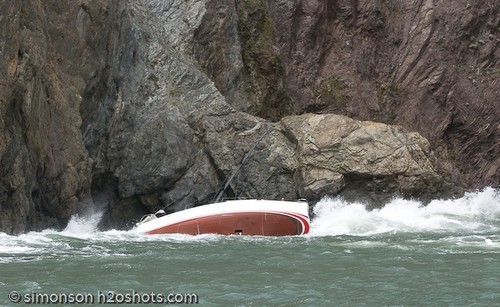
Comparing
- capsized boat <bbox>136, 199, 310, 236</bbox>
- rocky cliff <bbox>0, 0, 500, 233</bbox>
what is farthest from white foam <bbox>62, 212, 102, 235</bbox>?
capsized boat <bbox>136, 199, 310, 236</bbox>

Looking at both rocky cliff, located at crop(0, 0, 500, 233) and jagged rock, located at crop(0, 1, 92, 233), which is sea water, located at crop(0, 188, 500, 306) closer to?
jagged rock, located at crop(0, 1, 92, 233)

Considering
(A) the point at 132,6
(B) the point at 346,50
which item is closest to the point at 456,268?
(A) the point at 132,6

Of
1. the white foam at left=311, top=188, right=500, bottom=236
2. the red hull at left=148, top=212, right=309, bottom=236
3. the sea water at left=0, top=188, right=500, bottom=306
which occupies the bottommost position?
the sea water at left=0, top=188, right=500, bottom=306

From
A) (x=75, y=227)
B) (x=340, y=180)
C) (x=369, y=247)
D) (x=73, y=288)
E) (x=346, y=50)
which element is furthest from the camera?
(x=346, y=50)

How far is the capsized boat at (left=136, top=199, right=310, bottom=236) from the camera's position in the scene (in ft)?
86.1

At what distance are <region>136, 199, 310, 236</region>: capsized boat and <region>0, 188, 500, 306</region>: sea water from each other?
26.9 inches

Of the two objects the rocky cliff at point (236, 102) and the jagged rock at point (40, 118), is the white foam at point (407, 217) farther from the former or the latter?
the jagged rock at point (40, 118)

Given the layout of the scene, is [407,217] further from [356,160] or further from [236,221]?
[236,221]

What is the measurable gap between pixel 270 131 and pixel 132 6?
7354mm

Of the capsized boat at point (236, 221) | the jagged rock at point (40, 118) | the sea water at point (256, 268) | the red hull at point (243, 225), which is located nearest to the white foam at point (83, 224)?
the sea water at point (256, 268)

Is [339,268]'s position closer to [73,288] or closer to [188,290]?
[188,290]

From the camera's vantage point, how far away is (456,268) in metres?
17.3

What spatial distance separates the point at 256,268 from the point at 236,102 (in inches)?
843

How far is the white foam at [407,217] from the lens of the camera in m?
27.8
